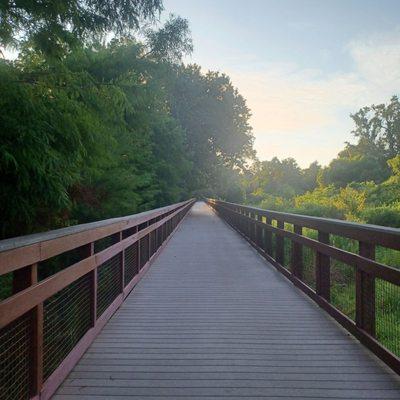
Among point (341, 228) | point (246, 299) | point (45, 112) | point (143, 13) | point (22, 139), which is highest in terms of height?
point (143, 13)

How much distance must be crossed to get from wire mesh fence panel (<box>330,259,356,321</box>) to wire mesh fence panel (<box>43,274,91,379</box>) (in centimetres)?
303

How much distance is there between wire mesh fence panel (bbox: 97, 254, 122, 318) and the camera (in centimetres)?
490

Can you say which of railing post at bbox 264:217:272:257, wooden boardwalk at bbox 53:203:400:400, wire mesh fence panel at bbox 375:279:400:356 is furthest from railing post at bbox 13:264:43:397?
railing post at bbox 264:217:272:257

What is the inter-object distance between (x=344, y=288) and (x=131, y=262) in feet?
9.61

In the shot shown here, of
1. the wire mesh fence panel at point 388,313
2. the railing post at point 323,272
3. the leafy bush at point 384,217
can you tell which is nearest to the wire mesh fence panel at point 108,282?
the railing post at point 323,272

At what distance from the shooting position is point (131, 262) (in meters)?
6.48

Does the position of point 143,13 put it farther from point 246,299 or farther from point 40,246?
point 40,246

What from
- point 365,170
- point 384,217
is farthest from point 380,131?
point 384,217

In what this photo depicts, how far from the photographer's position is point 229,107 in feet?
142

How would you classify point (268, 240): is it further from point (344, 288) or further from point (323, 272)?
point (323, 272)

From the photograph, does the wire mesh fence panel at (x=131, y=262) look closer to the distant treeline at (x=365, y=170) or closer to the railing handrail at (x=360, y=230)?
the railing handrail at (x=360, y=230)

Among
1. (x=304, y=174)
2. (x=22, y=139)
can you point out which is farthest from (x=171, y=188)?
(x=304, y=174)

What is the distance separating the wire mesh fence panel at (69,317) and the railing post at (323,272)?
258 centimetres

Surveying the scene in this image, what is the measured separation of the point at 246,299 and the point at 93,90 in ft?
15.8
